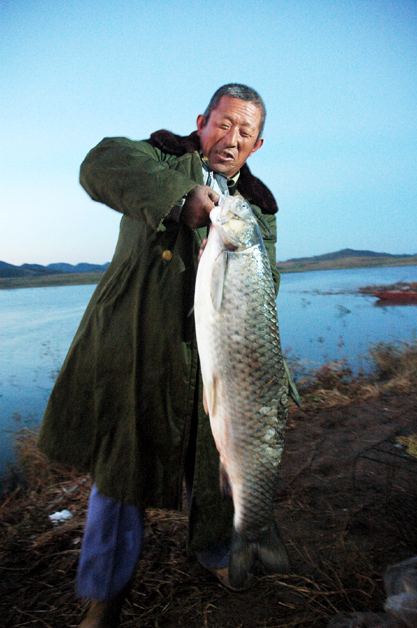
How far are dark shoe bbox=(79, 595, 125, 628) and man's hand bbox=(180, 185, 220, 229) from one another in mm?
1862

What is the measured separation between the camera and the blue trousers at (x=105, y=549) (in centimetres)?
206

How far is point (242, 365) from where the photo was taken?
1.67 meters

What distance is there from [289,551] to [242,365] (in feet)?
6.44

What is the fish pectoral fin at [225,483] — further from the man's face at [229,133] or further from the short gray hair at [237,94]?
the short gray hair at [237,94]

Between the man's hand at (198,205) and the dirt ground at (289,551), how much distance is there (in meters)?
2.13

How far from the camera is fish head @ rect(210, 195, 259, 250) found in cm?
167

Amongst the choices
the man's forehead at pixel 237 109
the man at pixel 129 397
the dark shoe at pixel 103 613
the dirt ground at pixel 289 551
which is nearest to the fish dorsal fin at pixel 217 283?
the man at pixel 129 397

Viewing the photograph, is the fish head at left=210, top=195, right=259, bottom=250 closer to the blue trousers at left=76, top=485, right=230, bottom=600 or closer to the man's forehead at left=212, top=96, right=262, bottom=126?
the man's forehead at left=212, top=96, right=262, bottom=126

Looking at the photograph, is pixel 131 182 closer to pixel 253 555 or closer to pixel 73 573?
pixel 253 555

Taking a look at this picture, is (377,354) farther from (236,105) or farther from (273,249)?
(236,105)

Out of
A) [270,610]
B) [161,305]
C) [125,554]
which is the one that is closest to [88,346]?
[161,305]

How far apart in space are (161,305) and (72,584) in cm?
192

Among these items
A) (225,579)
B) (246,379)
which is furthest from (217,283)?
(225,579)

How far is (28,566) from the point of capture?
2830mm
